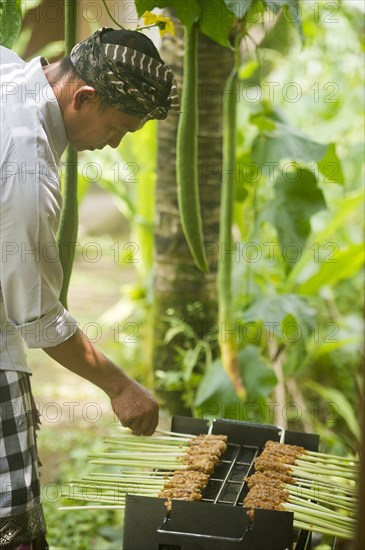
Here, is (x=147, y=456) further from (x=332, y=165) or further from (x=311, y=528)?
(x=332, y=165)

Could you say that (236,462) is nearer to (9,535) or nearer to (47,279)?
(9,535)

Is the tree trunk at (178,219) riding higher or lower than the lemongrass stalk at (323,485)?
higher

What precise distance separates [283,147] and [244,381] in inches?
39.5

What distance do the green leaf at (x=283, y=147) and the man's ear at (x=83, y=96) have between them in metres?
1.27

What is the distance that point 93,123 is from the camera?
2326 mm

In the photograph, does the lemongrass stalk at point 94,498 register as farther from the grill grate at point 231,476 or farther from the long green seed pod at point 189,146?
the long green seed pod at point 189,146

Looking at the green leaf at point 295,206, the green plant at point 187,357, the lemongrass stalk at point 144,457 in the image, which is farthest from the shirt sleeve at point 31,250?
the green plant at point 187,357

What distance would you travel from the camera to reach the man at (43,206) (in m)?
2.07

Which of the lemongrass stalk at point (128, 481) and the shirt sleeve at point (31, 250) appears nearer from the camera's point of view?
the shirt sleeve at point (31, 250)

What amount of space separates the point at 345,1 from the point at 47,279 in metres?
3.42

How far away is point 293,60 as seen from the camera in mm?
6492

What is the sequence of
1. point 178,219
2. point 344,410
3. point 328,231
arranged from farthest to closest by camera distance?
point 344,410, point 328,231, point 178,219

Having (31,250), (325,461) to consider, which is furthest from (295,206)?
(31,250)

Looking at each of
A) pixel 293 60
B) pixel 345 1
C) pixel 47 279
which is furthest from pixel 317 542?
pixel 293 60
